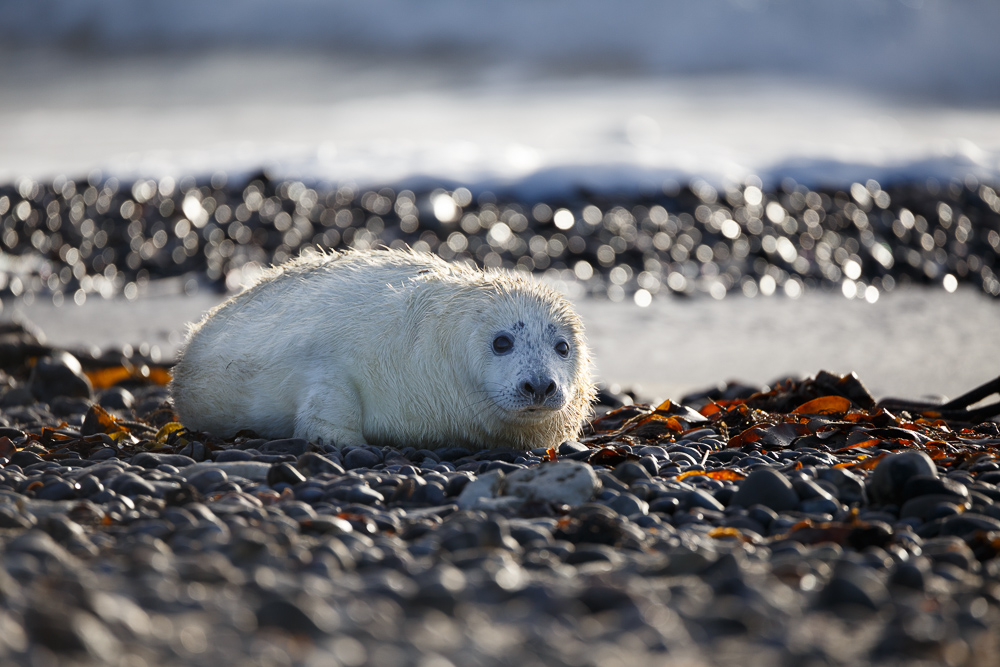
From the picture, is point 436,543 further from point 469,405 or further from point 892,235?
point 892,235

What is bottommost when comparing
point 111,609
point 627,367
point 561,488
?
point 627,367

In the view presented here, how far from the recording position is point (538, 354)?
15.1 ft

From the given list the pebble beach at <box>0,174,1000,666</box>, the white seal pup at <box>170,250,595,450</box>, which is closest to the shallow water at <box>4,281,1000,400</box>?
the pebble beach at <box>0,174,1000,666</box>

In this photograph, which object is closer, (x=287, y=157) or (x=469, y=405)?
(x=469, y=405)

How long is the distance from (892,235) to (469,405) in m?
11.2

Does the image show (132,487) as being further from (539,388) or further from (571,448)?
(571,448)

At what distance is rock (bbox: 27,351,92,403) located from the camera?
6.42 m

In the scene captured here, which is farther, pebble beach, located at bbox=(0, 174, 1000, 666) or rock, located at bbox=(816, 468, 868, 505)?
rock, located at bbox=(816, 468, 868, 505)

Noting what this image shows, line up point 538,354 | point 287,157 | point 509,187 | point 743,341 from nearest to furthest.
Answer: point 538,354 → point 743,341 → point 509,187 → point 287,157

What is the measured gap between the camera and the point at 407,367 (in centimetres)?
472

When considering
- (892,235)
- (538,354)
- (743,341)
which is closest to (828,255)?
(892,235)

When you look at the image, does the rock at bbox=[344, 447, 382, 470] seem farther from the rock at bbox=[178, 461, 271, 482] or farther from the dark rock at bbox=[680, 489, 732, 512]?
the dark rock at bbox=[680, 489, 732, 512]

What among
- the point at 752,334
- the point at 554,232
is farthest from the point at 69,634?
the point at 554,232

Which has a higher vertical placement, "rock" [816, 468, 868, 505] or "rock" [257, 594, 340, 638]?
"rock" [257, 594, 340, 638]
